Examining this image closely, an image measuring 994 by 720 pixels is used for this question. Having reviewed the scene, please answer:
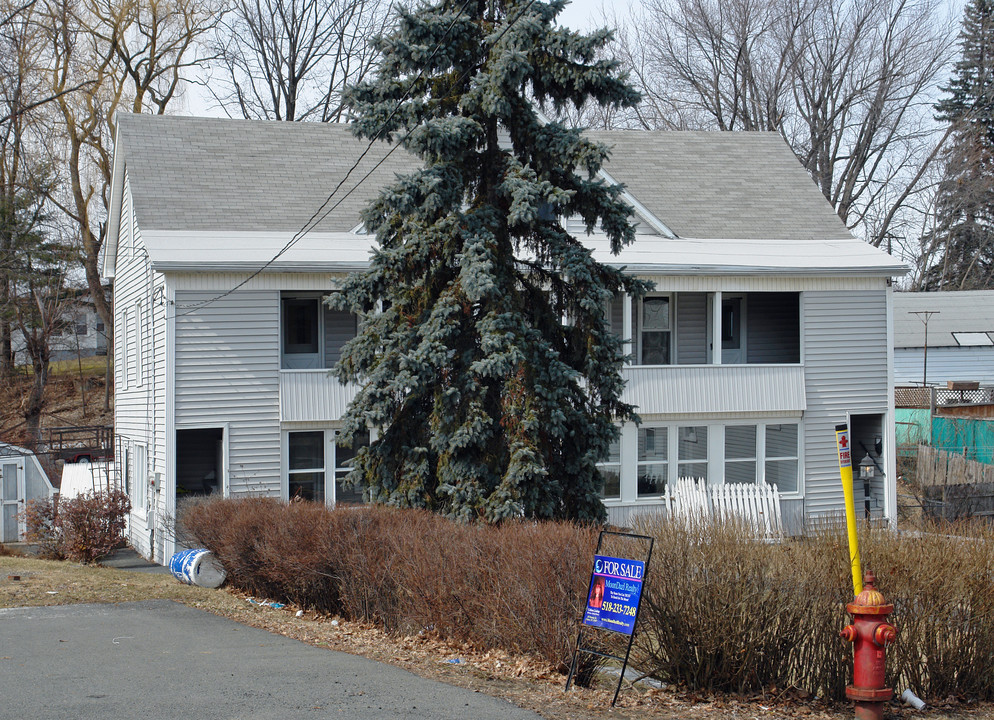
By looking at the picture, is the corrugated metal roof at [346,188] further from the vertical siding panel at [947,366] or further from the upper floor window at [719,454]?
the vertical siding panel at [947,366]

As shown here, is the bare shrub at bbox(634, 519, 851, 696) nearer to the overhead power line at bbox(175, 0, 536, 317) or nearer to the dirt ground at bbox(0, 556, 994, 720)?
the dirt ground at bbox(0, 556, 994, 720)

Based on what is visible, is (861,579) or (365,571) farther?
(365,571)

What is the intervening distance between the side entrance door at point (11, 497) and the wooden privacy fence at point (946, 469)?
21486mm

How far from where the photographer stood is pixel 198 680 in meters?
9.02

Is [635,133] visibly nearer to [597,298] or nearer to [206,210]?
[206,210]

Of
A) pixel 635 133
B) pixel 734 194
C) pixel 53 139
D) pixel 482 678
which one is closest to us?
pixel 482 678

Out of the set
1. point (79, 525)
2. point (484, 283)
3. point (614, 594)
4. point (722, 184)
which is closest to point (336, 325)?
point (79, 525)

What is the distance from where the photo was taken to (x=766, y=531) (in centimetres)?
974

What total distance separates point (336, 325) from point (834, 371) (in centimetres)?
1055

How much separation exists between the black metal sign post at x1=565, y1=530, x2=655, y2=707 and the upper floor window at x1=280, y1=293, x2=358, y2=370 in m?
12.9

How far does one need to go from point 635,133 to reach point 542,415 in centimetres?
1657

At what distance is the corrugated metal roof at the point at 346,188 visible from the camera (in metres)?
20.8

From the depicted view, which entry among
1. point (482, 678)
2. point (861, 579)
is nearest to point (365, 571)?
point (482, 678)

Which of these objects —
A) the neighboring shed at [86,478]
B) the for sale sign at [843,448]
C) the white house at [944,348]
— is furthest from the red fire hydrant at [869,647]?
the white house at [944,348]
